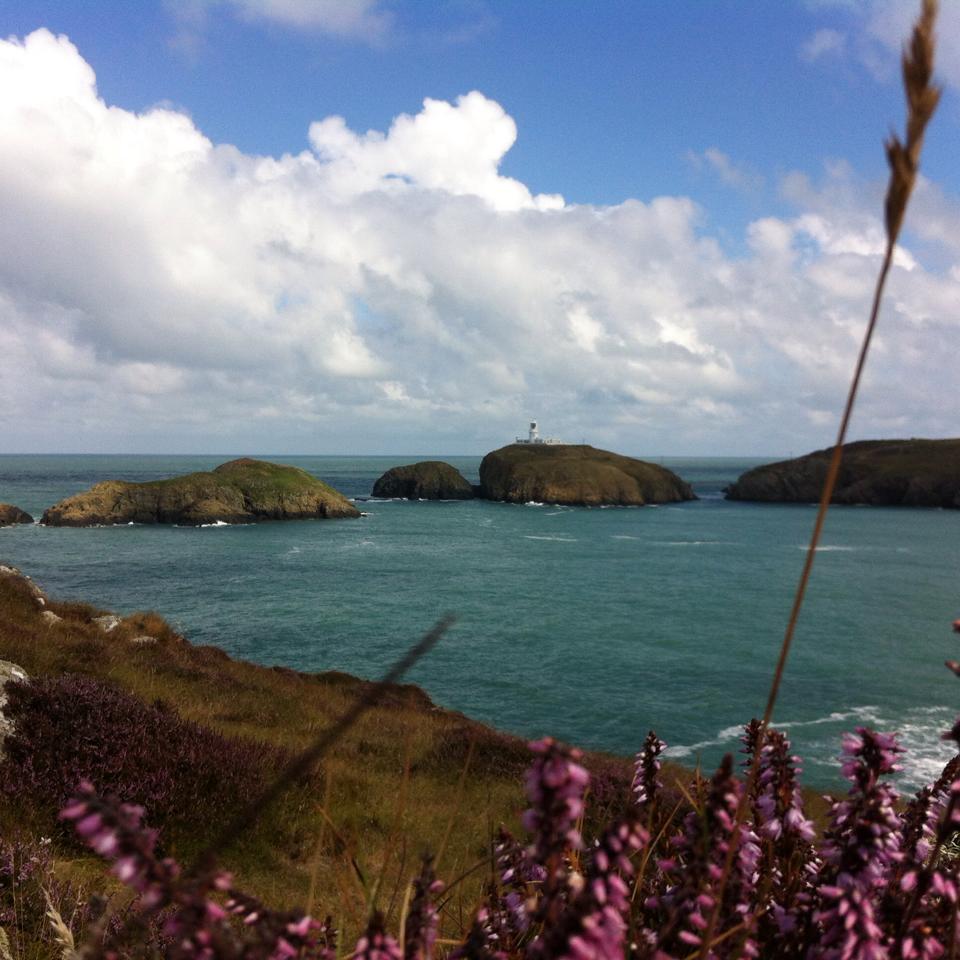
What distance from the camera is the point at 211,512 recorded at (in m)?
102

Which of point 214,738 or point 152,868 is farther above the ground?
point 152,868

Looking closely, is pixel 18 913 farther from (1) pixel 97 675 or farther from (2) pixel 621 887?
(1) pixel 97 675

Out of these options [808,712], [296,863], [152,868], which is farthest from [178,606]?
[152,868]

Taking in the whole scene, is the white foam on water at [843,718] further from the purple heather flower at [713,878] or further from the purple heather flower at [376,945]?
the purple heather flower at [376,945]

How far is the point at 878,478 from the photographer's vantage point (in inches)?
5994

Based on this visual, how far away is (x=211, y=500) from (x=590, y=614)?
75.3 metres

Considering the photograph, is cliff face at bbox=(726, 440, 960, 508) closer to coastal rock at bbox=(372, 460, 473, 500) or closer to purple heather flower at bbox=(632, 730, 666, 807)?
coastal rock at bbox=(372, 460, 473, 500)

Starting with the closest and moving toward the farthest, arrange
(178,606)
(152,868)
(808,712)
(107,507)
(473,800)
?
(152,868) → (473,800) → (808,712) → (178,606) → (107,507)

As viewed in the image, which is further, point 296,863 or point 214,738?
point 214,738

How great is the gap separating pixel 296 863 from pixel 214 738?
8.57 ft

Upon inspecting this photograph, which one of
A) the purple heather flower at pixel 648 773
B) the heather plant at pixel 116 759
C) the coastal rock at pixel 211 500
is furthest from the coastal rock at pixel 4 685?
the coastal rock at pixel 211 500

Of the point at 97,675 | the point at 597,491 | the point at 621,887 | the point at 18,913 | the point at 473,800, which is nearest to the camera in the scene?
the point at 621,887

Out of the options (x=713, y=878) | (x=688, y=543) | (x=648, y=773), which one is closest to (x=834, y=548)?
(x=688, y=543)

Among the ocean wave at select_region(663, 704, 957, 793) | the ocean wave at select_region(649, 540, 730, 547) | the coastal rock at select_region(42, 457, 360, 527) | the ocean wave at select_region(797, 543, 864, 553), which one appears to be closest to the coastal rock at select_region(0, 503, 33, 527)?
the coastal rock at select_region(42, 457, 360, 527)
